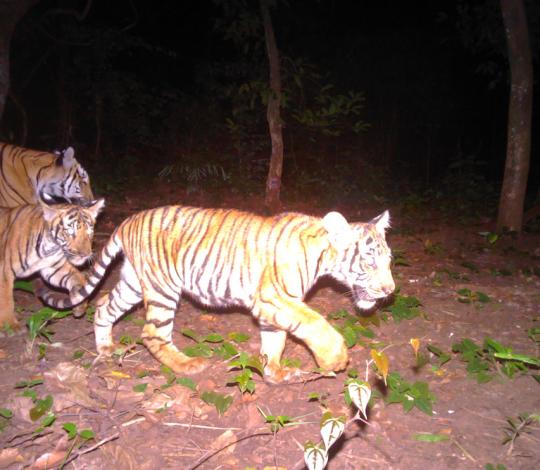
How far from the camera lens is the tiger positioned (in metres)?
4.36

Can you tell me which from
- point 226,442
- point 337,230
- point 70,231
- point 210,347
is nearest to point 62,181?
point 70,231

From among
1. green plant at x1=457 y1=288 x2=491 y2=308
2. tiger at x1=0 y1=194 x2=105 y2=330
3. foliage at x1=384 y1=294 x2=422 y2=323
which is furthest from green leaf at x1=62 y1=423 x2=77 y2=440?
green plant at x1=457 y1=288 x2=491 y2=308

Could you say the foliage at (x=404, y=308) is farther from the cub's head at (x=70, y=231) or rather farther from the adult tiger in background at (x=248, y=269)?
the cub's head at (x=70, y=231)

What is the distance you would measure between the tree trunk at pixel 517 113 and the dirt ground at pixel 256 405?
2.42 metres

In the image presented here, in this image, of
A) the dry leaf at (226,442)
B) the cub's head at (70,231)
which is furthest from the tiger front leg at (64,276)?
the dry leaf at (226,442)

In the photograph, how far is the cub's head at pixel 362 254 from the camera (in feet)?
11.1

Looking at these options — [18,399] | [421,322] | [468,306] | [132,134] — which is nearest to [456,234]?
[468,306]

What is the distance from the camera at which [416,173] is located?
14695 millimetres

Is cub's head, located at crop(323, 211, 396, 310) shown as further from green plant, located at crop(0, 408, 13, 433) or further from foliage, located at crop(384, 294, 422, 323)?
green plant, located at crop(0, 408, 13, 433)

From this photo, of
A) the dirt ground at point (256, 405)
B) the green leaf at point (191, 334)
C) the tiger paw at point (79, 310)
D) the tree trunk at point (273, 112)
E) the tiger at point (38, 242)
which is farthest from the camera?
the tree trunk at point (273, 112)

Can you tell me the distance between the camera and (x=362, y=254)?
3.38 metres

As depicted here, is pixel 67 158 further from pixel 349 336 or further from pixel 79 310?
pixel 349 336

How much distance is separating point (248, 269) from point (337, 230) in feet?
2.22

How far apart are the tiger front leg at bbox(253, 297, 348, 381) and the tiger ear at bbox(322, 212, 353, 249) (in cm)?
48
